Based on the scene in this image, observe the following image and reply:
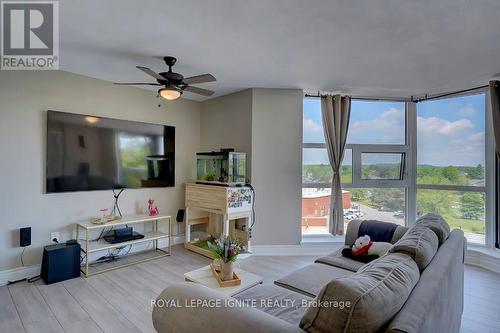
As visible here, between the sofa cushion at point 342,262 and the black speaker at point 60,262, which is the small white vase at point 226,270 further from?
the black speaker at point 60,262

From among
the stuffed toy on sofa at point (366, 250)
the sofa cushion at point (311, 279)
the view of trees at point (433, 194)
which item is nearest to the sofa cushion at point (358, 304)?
the sofa cushion at point (311, 279)

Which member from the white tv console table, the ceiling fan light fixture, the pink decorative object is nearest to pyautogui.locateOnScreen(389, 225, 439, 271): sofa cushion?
the ceiling fan light fixture

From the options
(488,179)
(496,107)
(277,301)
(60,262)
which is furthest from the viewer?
(488,179)

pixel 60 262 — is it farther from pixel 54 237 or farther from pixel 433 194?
pixel 433 194

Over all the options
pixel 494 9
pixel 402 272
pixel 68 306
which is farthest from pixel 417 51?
pixel 68 306

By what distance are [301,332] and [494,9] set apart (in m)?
2.44

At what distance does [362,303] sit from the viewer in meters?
0.88

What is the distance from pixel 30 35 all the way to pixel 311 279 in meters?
3.08

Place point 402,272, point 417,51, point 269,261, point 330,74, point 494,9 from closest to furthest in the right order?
point 402,272 < point 494,9 < point 417,51 < point 330,74 < point 269,261

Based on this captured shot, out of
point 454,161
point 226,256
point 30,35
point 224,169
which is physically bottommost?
point 226,256

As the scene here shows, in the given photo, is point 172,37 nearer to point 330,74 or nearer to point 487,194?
point 330,74

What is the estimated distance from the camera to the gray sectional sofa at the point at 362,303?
0.89 m

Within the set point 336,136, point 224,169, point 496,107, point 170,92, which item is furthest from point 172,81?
point 496,107

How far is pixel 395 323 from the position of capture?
860mm
